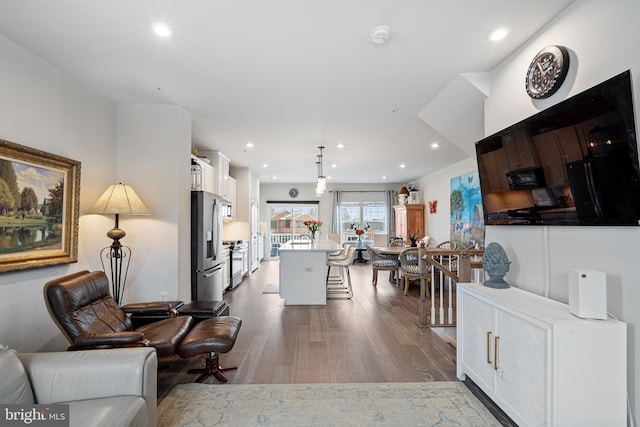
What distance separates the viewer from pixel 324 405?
7.08ft

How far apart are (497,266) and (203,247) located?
10.7ft

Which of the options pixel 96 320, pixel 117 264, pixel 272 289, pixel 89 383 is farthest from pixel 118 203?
pixel 272 289

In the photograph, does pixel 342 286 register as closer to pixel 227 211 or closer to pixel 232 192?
pixel 227 211

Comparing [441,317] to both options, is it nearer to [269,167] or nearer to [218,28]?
[218,28]

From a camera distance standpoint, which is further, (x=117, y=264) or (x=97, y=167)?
(x=117, y=264)

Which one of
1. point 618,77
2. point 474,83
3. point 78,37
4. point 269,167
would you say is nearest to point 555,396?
point 618,77

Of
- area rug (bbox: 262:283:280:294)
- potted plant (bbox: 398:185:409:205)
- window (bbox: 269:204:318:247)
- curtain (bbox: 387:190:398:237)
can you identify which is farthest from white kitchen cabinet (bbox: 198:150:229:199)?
curtain (bbox: 387:190:398:237)

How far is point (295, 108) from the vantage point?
359 centimetres

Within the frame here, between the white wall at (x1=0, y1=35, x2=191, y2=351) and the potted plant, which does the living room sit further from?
the potted plant

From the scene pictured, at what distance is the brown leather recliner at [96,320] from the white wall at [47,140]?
17.2 inches

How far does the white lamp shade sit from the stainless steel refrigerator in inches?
31.4

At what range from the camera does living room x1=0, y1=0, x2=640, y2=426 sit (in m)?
1.66

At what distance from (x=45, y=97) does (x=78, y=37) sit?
2.36 feet

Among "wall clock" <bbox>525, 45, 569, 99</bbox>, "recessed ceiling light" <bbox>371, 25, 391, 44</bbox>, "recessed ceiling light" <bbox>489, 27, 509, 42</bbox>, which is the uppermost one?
"recessed ceiling light" <bbox>489, 27, 509, 42</bbox>
